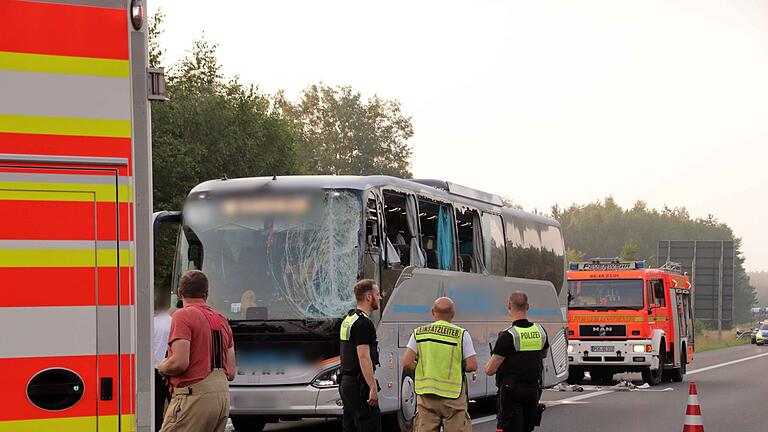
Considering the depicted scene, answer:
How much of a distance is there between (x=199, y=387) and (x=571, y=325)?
2239cm

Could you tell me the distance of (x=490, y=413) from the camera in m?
21.0

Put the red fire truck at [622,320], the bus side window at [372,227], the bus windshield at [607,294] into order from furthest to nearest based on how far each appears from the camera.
Result: the bus windshield at [607,294] → the red fire truck at [622,320] → the bus side window at [372,227]

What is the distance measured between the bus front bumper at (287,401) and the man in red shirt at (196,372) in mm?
6379

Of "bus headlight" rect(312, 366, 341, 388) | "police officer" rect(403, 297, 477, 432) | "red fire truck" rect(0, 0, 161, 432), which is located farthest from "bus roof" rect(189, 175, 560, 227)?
"red fire truck" rect(0, 0, 161, 432)

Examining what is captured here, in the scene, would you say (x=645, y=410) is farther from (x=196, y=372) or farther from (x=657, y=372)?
(x=196, y=372)

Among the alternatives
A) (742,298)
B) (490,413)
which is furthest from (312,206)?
(742,298)

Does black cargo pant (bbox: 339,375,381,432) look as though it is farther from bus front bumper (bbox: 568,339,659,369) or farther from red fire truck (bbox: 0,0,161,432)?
bus front bumper (bbox: 568,339,659,369)

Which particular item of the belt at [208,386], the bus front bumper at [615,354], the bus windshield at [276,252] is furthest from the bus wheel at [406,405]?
the bus front bumper at [615,354]

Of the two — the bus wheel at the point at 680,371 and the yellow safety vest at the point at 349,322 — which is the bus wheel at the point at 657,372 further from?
the yellow safety vest at the point at 349,322

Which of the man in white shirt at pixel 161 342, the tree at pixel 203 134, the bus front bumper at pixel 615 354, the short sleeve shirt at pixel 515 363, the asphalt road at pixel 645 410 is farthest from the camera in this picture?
the tree at pixel 203 134

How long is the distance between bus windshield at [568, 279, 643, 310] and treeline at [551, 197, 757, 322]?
14622cm

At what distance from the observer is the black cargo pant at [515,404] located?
11.2m

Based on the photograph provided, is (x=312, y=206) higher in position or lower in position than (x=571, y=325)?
higher

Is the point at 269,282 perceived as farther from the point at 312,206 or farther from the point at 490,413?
the point at 490,413
